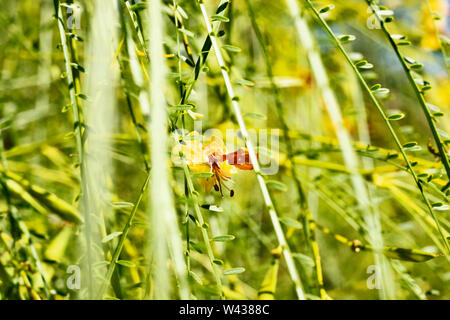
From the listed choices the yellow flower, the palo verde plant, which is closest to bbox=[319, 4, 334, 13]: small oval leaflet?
the palo verde plant

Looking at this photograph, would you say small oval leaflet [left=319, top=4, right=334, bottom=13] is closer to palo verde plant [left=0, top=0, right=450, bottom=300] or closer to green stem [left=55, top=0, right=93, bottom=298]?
palo verde plant [left=0, top=0, right=450, bottom=300]

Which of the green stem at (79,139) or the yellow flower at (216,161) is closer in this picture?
the green stem at (79,139)

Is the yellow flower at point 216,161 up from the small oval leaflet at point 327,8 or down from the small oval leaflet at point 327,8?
down

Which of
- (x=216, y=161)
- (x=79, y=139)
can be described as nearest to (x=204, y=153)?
(x=216, y=161)

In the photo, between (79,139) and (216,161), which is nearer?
(79,139)

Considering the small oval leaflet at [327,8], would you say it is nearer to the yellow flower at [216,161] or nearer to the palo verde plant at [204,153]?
the palo verde plant at [204,153]

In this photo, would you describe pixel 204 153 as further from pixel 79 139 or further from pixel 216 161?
pixel 79 139

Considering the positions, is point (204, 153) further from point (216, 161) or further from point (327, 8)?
point (327, 8)

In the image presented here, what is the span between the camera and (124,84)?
1.52 feet

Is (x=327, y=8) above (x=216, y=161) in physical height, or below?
above

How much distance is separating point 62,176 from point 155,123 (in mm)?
643

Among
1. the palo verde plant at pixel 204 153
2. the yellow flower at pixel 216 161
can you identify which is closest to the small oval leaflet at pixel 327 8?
the palo verde plant at pixel 204 153
